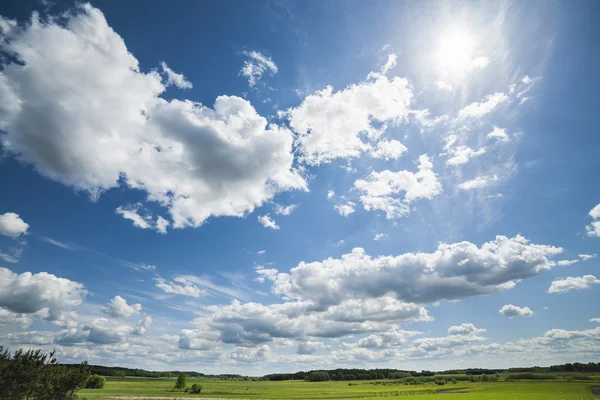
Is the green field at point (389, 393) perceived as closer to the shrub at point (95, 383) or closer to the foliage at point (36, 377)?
the shrub at point (95, 383)

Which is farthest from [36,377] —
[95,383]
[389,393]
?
[389,393]

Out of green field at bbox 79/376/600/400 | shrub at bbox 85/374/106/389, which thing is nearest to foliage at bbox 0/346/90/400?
green field at bbox 79/376/600/400

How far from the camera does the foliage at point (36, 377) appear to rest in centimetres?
3834

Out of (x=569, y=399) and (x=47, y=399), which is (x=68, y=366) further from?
(x=569, y=399)

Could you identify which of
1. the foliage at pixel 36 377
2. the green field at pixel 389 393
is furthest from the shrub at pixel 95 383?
the foliage at pixel 36 377

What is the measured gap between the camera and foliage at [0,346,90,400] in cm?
3834

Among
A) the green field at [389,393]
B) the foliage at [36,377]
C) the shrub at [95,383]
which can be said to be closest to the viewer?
the foliage at [36,377]

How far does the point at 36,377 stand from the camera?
1606 inches

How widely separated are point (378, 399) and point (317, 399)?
53.9 ft

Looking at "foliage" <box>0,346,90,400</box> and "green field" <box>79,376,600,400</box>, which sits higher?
"foliage" <box>0,346,90,400</box>

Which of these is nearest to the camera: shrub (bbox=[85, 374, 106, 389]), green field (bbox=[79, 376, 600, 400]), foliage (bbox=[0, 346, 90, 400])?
foliage (bbox=[0, 346, 90, 400])

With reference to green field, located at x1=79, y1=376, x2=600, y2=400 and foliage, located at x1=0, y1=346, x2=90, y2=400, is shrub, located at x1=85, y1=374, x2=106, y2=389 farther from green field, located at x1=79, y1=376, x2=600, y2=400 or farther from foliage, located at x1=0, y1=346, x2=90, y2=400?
foliage, located at x1=0, y1=346, x2=90, y2=400

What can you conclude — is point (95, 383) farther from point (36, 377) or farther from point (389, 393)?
point (389, 393)

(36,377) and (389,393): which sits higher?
(36,377)
